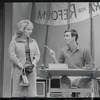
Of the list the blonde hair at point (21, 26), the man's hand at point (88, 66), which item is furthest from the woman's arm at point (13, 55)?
the man's hand at point (88, 66)

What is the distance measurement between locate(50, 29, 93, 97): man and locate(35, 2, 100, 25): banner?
0.29 metres

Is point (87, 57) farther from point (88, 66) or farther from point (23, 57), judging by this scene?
point (23, 57)

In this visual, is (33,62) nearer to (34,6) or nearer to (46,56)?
(46,56)

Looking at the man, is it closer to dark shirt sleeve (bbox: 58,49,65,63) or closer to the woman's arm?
dark shirt sleeve (bbox: 58,49,65,63)

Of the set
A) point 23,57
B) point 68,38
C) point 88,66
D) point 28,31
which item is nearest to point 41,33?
point 28,31

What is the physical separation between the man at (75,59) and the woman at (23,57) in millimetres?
291

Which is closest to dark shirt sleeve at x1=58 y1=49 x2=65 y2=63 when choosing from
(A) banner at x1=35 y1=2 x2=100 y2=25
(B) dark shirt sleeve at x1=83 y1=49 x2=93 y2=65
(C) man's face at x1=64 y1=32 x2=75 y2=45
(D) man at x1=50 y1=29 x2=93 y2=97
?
(D) man at x1=50 y1=29 x2=93 y2=97

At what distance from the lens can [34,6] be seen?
12.8 ft

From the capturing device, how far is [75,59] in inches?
144

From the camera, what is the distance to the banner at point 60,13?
3887 millimetres

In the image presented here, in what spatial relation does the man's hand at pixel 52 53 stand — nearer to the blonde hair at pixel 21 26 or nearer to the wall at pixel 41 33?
the wall at pixel 41 33

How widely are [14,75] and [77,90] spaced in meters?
0.80

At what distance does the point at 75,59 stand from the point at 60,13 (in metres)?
0.70

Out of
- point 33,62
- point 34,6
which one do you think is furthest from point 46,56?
point 34,6
